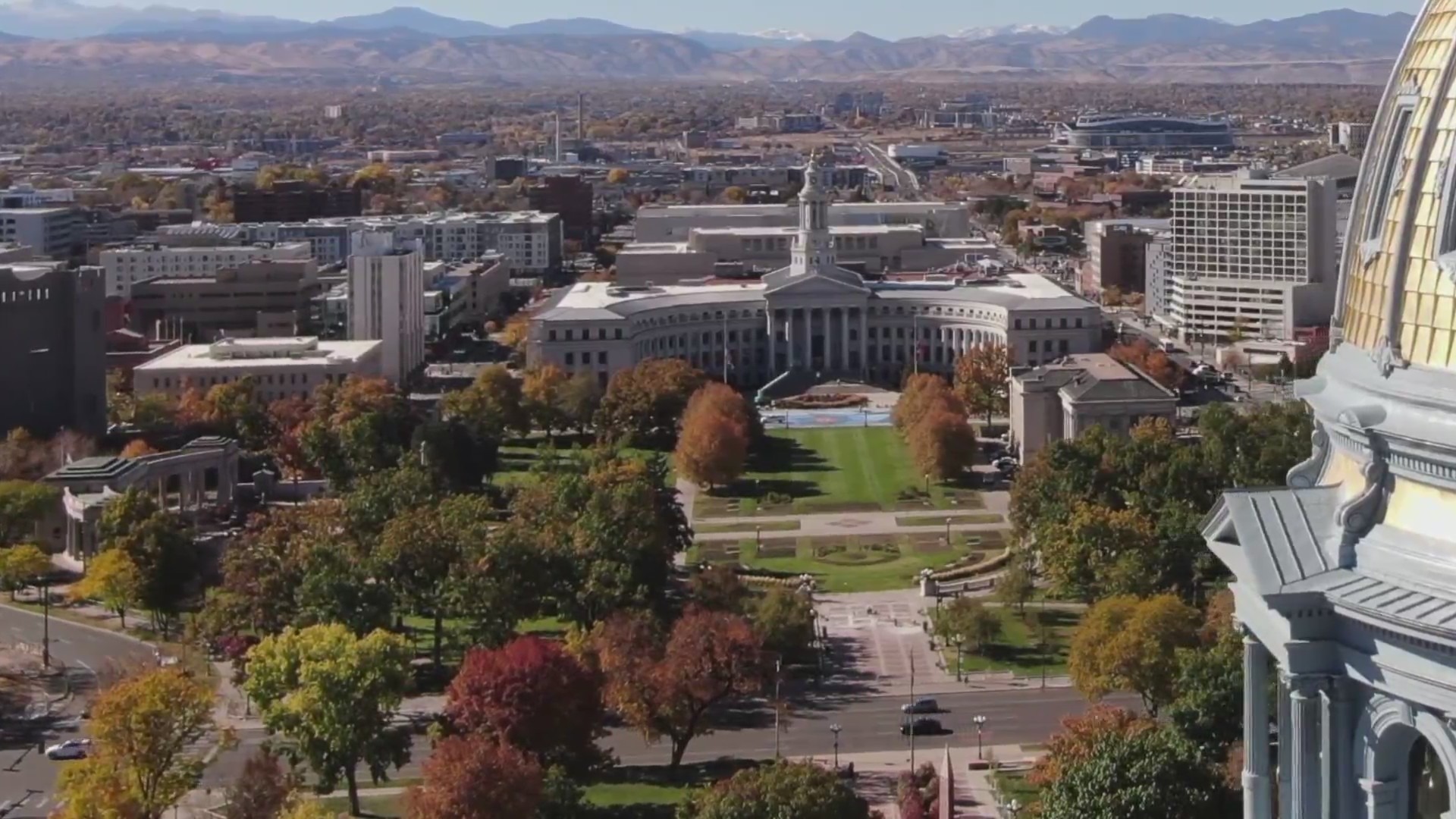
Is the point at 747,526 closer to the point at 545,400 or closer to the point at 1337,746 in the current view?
the point at 545,400

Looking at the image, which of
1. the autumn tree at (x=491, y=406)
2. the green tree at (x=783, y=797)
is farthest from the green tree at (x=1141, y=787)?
the autumn tree at (x=491, y=406)

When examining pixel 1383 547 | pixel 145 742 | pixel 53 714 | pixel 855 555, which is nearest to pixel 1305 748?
pixel 1383 547

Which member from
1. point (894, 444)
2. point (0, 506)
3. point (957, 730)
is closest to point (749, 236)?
point (894, 444)

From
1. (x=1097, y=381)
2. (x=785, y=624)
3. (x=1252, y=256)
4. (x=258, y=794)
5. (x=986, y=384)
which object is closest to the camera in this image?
(x=258, y=794)

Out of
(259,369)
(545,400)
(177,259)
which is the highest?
(177,259)

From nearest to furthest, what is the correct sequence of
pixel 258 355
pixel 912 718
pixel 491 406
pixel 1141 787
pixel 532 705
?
1. pixel 1141 787
2. pixel 532 705
3. pixel 912 718
4. pixel 491 406
5. pixel 258 355
